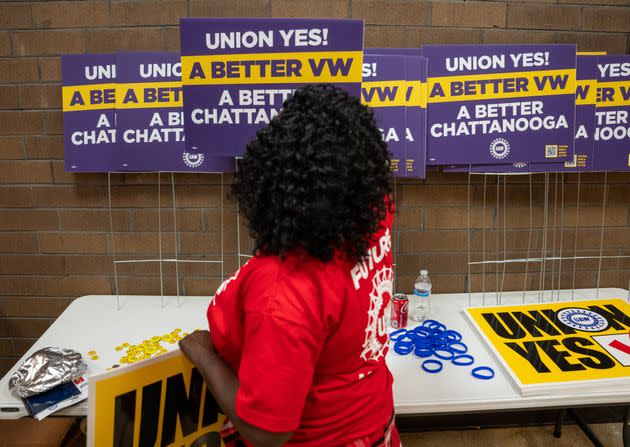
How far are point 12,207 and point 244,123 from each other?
3.57 ft

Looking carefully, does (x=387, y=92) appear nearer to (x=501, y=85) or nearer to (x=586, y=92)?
(x=501, y=85)

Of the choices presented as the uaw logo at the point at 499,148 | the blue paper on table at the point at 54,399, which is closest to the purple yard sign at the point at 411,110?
the uaw logo at the point at 499,148

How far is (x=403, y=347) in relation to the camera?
1.43 metres

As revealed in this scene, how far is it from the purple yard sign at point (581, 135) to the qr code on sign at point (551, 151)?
2.2 inches

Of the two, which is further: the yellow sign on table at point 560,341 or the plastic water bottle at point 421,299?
the plastic water bottle at point 421,299

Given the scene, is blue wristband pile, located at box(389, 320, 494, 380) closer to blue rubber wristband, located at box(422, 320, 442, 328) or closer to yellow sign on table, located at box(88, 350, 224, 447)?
blue rubber wristband, located at box(422, 320, 442, 328)

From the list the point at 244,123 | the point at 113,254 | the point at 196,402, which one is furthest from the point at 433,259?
the point at 113,254

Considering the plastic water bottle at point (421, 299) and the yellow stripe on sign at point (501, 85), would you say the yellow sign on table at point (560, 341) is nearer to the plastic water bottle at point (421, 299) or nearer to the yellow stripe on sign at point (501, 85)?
the plastic water bottle at point (421, 299)

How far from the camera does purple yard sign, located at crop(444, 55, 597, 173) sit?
163cm

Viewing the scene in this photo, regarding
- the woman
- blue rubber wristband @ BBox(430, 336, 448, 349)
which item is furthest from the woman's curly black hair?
blue rubber wristband @ BBox(430, 336, 448, 349)

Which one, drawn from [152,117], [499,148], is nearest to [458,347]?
[499,148]

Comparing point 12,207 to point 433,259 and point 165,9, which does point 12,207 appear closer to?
point 165,9

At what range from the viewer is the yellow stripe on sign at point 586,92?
1635 mm

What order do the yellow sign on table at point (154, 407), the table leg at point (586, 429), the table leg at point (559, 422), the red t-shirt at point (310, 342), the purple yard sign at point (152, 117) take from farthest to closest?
the table leg at point (559, 422), the table leg at point (586, 429), the purple yard sign at point (152, 117), the yellow sign on table at point (154, 407), the red t-shirt at point (310, 342)
